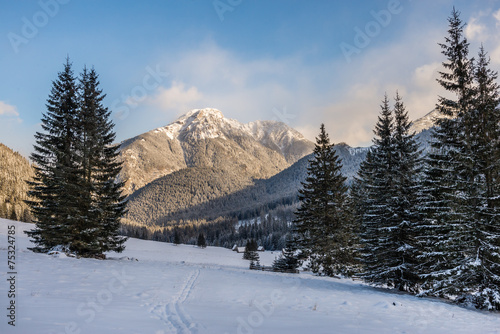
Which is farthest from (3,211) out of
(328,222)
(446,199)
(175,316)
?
(446,199)

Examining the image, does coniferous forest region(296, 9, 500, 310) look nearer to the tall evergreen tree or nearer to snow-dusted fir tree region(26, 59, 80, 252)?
the tall evergreen tree

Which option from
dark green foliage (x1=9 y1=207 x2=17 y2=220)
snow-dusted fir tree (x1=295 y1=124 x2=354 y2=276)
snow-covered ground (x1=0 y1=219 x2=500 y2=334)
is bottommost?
dark green foliage (x1=9 y1=207 x2=17 y2=220)

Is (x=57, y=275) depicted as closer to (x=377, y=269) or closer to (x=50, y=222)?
(x=50, y=222)

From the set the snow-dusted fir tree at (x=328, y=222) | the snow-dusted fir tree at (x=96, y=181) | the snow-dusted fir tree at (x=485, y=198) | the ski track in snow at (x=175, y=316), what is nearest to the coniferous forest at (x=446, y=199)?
the snow-dusted fir tree at (x=485, y=198)

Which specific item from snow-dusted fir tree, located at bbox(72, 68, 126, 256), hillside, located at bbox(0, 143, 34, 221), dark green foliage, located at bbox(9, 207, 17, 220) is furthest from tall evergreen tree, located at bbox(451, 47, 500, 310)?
dark green foliage, located at bbox(9, 207, 17, 220)

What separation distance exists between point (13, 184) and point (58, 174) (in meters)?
108

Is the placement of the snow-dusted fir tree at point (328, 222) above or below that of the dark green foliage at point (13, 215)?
above

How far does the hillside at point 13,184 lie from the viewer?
8327 cm

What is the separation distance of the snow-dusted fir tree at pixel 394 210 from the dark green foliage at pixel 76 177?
20891mm

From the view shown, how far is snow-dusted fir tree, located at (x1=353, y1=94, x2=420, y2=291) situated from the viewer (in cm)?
1794

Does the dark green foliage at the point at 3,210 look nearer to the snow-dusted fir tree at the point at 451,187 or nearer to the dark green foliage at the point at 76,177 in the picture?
the dark green foliage at the point at 76,177

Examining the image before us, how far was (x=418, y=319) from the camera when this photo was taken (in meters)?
10.1

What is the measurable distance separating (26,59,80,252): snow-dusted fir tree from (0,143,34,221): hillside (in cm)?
6002

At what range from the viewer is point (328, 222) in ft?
82.2
